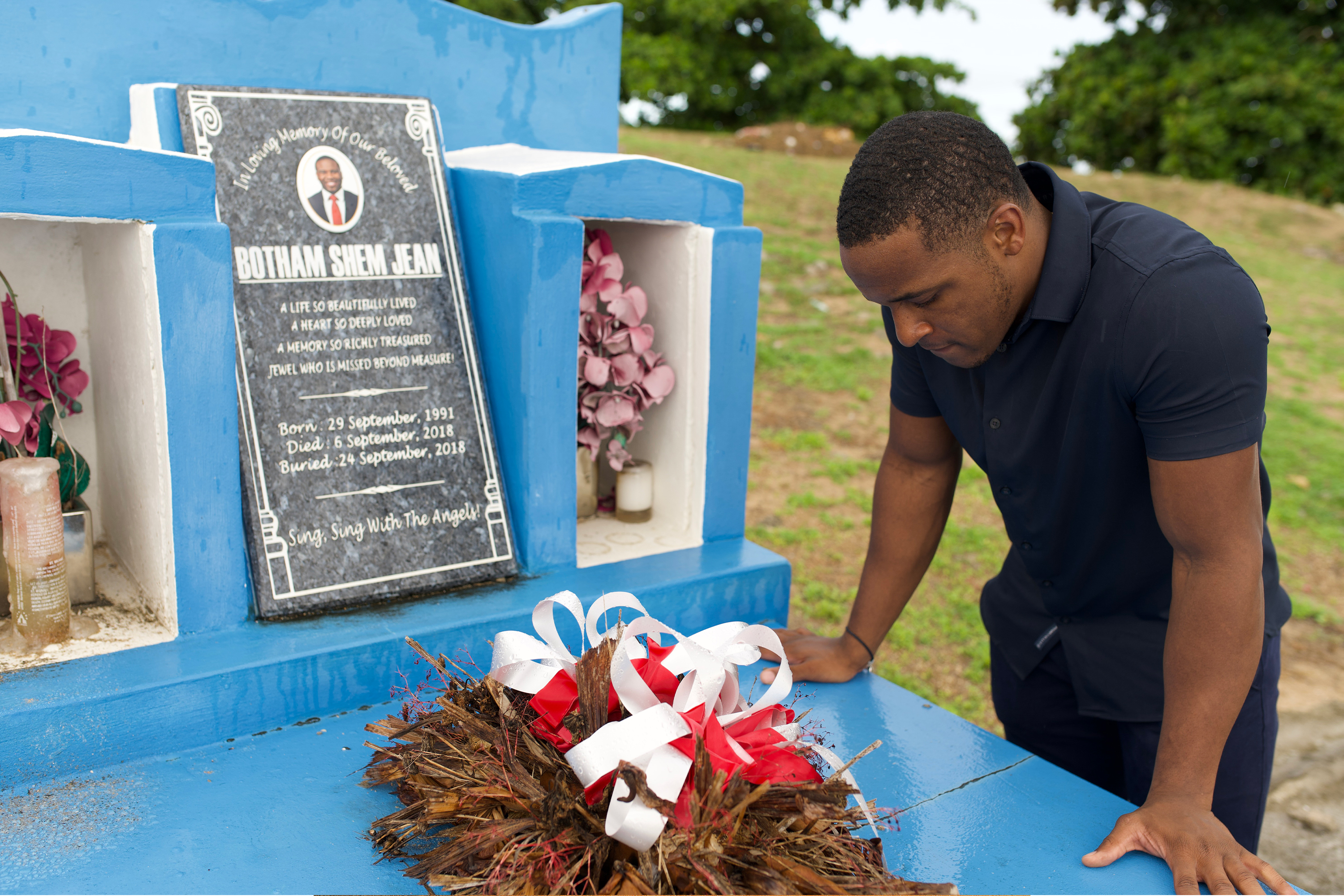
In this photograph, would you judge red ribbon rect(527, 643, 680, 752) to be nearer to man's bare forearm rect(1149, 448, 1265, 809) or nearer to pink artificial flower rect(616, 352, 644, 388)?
man's bare forearm rect(1149, 448, 1265, 809)

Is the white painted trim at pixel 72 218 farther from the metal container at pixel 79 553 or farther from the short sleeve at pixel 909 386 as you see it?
the short sleeve at pixel 909 386

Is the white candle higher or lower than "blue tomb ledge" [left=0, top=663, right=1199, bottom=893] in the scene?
higher

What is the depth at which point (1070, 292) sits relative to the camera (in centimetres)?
171

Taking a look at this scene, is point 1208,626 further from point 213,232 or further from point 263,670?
point 213,232

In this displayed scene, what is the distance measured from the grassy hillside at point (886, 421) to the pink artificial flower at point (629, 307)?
211cm

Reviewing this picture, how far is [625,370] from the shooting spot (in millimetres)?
2682

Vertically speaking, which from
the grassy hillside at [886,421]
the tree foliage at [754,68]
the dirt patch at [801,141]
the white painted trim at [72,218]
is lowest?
the grassy hillside at [886,421]

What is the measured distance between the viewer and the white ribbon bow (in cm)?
138

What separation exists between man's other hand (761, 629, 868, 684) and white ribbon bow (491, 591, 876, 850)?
0.46m

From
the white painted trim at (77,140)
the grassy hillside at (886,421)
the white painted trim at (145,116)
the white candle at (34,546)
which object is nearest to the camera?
the white painted trim at (77,140)

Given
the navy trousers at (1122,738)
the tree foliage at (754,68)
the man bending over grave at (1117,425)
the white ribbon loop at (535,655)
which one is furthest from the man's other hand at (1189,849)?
the tree foliage at (754,68)

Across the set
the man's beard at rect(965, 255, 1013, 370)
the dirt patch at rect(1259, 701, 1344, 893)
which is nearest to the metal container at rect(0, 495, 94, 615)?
the man's beard at rect(965, 255, 1013, 370)

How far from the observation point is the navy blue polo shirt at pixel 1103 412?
155cm

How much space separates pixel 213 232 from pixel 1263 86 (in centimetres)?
1704
